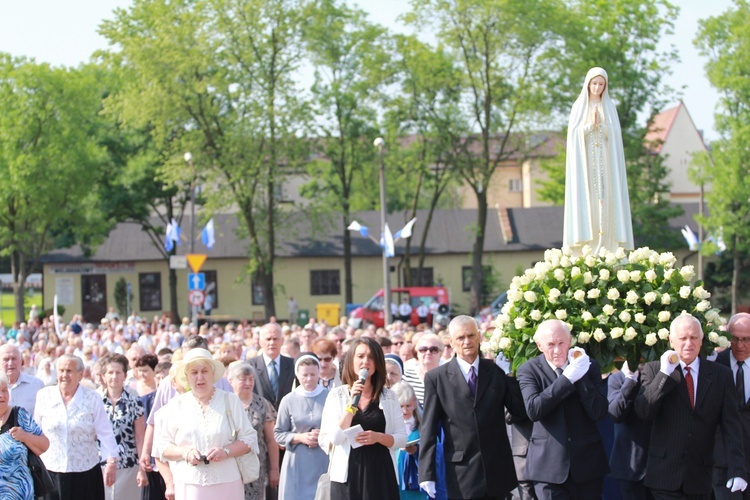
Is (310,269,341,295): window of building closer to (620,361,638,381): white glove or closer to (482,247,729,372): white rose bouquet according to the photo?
(482,247,729,372): white rose bouquet

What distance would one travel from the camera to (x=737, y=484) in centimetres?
718

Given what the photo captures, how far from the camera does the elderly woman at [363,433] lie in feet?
23.3

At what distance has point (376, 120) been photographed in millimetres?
45844

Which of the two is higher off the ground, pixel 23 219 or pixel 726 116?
pixel 726 116

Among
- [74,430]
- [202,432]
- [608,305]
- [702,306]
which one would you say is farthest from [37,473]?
[702,306]

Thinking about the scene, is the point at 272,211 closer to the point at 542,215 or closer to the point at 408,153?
the point at 408,153

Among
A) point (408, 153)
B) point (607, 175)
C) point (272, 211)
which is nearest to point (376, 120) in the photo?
point (408, 153)

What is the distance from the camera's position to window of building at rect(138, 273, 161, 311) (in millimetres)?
52562

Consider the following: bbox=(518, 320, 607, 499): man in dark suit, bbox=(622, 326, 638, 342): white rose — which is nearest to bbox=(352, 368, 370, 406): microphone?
bbox=(518, 320, 607, 499): man in dark suit

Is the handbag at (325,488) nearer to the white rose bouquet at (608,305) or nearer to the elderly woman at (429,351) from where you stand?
the white rose bouquet at (608,305)

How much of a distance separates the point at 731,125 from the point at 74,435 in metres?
38.8

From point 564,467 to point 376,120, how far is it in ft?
129

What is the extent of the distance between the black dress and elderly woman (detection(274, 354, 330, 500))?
A: 1.15 meters

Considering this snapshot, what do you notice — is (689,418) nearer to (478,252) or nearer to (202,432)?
(202,432)
